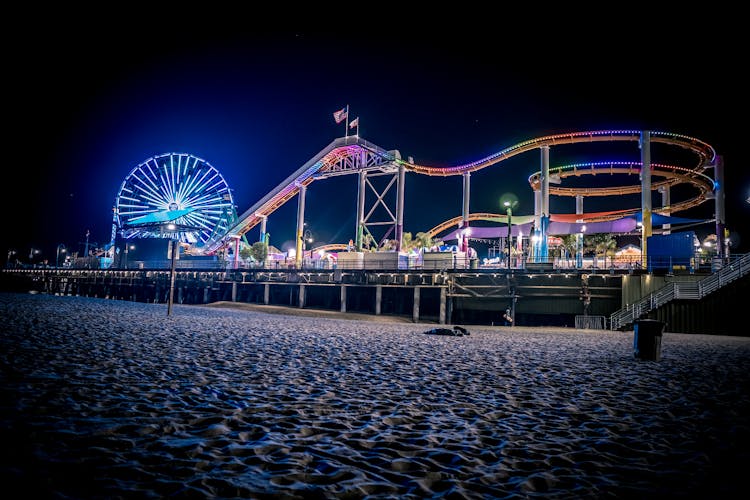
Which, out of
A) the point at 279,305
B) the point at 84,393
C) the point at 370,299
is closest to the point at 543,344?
the point at 84,393

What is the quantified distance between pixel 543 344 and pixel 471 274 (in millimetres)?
13548

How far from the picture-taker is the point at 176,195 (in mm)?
62719

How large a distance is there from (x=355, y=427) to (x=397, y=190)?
36.9 metres

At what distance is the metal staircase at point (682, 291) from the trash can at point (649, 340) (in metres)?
12.8

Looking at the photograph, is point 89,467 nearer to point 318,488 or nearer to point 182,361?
point 318,488

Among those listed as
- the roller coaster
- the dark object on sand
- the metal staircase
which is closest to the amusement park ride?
the roller coaster

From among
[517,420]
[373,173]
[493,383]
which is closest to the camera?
[517,420]

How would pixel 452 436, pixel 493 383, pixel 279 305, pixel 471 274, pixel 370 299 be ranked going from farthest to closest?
pixel 279 305 < pixel 370 299 < pixel 471 274 < pixel 493 383 < pixel 452 436

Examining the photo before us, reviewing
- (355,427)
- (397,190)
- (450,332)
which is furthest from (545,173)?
(355,427)

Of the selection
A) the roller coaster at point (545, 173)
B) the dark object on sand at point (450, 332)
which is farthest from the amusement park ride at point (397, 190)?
the dark object on sand at point (450, 332)

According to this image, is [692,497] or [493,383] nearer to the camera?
[692,497]

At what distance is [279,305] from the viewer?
3744 centimetres

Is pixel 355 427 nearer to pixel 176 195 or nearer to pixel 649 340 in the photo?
pixel 649 340

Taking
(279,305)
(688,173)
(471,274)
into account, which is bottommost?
(279,305)
